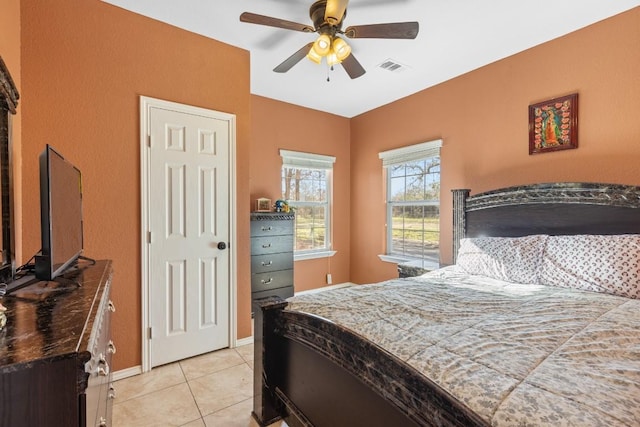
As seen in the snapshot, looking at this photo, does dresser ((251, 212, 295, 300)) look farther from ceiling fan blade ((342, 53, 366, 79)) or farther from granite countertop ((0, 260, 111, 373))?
granite countertop ((0, 260, 111, 373))

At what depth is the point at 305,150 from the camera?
4.37m

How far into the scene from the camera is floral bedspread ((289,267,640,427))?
782 millimetres

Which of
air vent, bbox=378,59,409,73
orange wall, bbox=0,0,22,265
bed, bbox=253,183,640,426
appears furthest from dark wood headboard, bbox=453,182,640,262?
orange wall, bbox=0,0,22,265

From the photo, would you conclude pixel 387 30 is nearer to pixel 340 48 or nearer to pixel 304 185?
pixel 340 48

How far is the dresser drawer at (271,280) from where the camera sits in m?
3.52

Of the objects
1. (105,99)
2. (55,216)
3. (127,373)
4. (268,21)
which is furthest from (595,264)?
(105,99)

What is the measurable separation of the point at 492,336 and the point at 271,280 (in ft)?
9.11

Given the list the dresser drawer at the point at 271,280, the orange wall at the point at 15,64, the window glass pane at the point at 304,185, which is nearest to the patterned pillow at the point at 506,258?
the dresser drawer at the point at 271,280

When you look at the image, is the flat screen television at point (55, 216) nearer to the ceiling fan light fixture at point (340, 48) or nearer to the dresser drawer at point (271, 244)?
the ceiling fan light fixture at point (340, 48)

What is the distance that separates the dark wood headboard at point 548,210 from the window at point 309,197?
2002 mm

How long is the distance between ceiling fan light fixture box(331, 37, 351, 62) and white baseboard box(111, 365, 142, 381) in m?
2.81

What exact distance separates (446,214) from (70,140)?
359 centimetres

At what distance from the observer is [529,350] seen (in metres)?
1.09

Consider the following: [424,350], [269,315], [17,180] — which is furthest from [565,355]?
[17,180]
